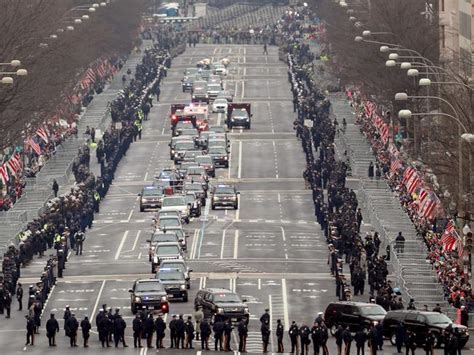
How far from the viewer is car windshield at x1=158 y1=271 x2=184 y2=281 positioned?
10288 centimetres

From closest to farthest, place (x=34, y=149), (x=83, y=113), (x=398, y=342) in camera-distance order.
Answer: (x=398, y=342), (x=34, y=149), (x=83, y=113)

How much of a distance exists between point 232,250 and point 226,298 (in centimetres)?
2215

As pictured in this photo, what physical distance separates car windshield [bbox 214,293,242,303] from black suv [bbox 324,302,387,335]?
3.86m

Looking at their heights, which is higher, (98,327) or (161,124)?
(98,327)

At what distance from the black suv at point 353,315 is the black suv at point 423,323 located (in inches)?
45.2

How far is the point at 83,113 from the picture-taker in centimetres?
18438

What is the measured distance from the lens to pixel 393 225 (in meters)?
121

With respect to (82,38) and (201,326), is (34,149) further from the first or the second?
(201,326)

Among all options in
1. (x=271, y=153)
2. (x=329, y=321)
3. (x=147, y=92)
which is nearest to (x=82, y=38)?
(x=147, y=92)

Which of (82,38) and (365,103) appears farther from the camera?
(82,38)

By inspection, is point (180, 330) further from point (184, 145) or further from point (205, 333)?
point (184, 145)

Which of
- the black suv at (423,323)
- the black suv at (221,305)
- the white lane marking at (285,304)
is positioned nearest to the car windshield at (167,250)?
the white lane marking at (285,304)

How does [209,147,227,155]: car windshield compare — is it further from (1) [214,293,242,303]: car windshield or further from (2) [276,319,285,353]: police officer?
(2) [276,319,285,353]: police officer

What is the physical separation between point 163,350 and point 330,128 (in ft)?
215
